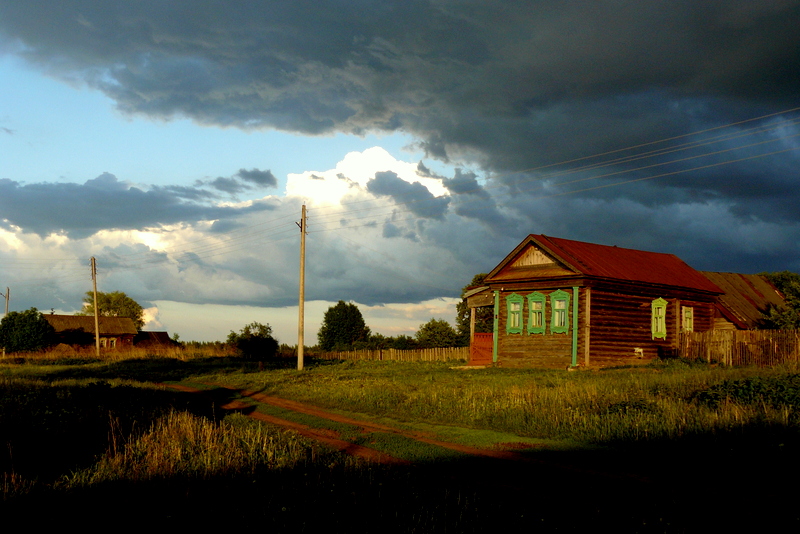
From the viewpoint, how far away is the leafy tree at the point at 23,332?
68.4 m

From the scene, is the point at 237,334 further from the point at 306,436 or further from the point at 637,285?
the point at 306,436

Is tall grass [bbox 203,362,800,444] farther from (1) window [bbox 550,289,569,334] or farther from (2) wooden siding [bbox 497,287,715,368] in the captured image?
(1) window [bbox 550,289,569,334]

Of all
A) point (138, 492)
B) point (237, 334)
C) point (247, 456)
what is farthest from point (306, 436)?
point (237, 334)

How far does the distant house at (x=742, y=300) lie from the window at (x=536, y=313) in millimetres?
12984

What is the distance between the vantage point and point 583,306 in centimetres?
3234

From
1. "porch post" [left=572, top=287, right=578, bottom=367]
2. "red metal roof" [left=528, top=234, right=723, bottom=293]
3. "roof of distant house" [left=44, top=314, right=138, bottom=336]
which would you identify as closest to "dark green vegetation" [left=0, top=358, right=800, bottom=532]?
"porch post" [left=572, top=287, right=578, bottom=367]

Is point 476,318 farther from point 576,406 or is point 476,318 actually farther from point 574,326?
point 576,406

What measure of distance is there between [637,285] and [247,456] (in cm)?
2801

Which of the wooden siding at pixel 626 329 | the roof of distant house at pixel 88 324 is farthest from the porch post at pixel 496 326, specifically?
the roof of distant house at pixel 88 324

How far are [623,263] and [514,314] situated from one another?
712 centimetres

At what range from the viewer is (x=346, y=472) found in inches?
408

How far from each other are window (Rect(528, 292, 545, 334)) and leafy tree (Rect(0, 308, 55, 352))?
191ft

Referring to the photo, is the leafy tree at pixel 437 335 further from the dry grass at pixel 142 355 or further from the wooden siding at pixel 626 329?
the wooden siding at pixel 626 329

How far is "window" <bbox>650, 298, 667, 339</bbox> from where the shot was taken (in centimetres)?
3547
